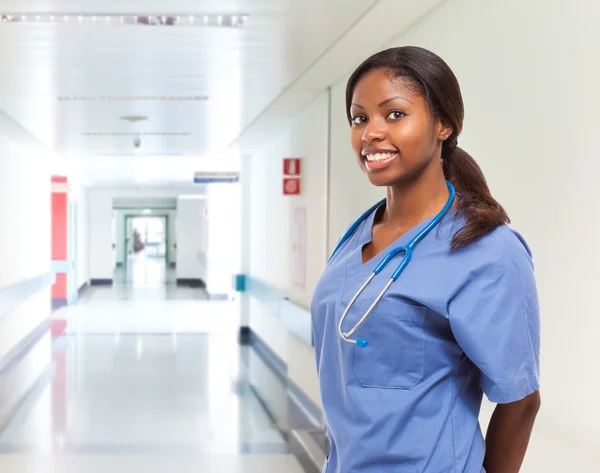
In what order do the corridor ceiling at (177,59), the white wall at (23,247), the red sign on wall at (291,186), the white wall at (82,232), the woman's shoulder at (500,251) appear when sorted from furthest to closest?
Result: the white wall at (82,232) < the white wall at (23,247) < the red sign on wall at (291,186) < the corridor ceiling at (177,59) < the woman's shoulder at (500,251)

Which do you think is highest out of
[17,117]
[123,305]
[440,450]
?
[17,117]

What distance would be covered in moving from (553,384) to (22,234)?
7.79 metres

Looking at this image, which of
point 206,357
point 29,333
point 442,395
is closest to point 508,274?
point 442,395

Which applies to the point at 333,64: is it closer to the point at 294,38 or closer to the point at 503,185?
the point at 294,38

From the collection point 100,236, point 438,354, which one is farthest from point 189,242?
point 438,354

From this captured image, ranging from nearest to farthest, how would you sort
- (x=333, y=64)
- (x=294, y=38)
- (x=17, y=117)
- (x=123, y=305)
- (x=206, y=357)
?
1. (x=294, y=38)
2. (x=333, y=64)
3. (x=17, y=117)
4. (x=206, y=357)
5. (x=123, y=305)

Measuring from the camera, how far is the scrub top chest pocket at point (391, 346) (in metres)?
1.08

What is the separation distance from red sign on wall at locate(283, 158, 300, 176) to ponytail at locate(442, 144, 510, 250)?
508 cm

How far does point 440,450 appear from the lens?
110 cm

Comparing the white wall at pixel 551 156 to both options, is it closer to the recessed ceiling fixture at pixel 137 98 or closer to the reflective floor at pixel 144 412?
the reflective floor at pixel 144 412

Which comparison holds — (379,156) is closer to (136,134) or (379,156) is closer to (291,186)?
(291,186)

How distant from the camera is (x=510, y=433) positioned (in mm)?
1150

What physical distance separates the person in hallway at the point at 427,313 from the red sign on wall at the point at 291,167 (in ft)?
16.7

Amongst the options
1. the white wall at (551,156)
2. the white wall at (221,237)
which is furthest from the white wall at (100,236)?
the white wall at (551,156)
